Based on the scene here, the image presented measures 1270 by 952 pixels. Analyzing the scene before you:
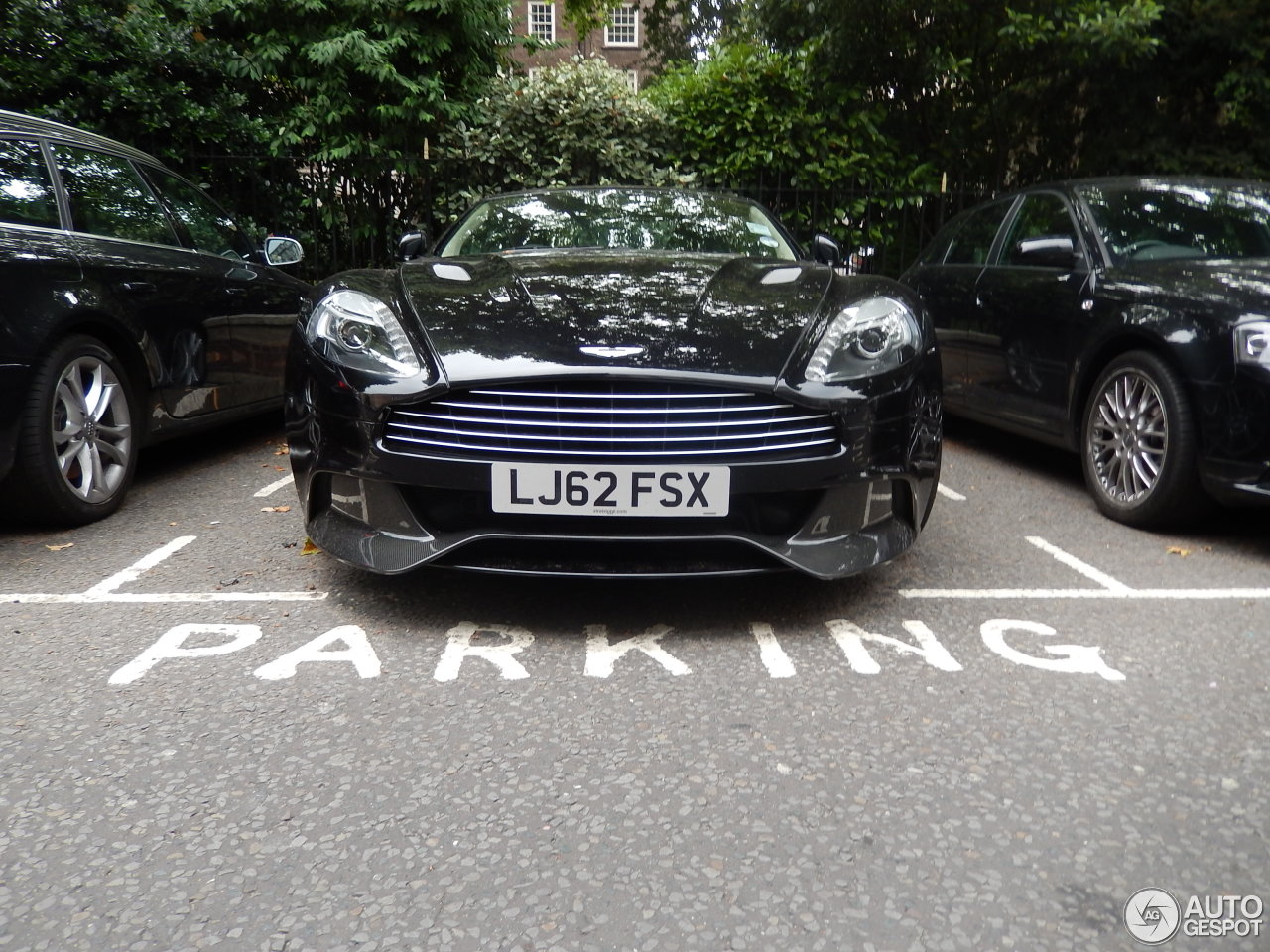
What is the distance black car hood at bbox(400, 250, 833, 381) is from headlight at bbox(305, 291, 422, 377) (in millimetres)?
87

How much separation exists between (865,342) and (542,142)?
7319 millimetres

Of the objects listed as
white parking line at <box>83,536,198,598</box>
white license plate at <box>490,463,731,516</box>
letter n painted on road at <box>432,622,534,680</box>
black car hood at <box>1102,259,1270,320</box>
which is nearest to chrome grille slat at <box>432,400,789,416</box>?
white license plate at <box>490,463,731,516</box>

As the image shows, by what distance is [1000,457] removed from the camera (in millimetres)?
6152

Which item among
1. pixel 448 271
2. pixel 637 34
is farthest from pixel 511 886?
pixel 637 34

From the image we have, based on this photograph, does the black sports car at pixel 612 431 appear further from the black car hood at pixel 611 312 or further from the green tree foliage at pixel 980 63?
the green tree foliage at pixel 980 63

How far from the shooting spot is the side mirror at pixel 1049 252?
5.02 metres

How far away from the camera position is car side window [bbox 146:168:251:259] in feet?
17.6

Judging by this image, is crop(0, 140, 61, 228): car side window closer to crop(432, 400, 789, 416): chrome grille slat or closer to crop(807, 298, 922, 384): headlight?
crop(432, 400, 789, 416): chrome grille slat

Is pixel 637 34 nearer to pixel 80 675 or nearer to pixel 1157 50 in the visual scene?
pixel 1157 50

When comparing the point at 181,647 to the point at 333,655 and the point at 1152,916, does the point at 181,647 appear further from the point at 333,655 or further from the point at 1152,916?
the point at 1152,916

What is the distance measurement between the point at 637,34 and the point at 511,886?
131ft

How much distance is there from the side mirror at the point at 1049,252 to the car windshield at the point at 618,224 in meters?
1.23

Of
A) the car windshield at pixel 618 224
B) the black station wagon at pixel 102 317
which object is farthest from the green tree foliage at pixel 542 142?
the car windshield at pixel 618 224

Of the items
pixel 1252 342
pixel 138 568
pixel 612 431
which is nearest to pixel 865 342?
pixel 612 431
